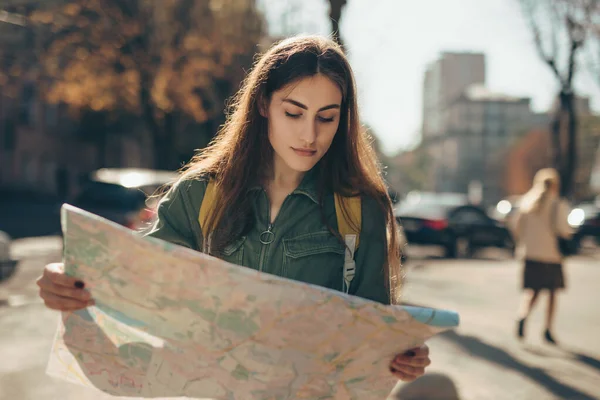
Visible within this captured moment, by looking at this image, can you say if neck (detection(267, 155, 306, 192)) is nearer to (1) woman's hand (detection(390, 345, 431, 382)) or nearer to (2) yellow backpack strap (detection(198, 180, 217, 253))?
(2) yellow backpack strap (detection(198, 180, 217, 253))

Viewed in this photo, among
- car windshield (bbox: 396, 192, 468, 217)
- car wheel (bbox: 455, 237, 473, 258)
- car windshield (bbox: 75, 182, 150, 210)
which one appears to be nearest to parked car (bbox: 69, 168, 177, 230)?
car windshield (bbox: 75, 182, 150, 210)

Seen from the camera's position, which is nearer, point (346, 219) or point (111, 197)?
point (346, 219)

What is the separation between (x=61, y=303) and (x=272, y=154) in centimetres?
77

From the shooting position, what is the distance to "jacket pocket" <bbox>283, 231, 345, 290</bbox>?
1972 mm

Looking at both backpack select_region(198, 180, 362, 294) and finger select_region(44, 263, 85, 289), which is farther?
backpack select_region(198, 180, 362, 294)

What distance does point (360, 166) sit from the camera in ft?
6.98

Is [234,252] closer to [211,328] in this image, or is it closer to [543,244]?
[211,328]

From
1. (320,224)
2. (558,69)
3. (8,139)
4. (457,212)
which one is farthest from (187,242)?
(8,139)

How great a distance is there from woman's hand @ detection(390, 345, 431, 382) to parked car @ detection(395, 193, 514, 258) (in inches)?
630

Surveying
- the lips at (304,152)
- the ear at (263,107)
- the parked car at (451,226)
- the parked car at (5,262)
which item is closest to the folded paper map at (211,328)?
the lips at (304,152)

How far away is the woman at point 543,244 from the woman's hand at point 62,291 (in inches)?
281

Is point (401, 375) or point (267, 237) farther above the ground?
point (267, 237)

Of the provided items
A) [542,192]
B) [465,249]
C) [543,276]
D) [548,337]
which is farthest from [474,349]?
[465,249]

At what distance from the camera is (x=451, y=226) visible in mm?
19500
